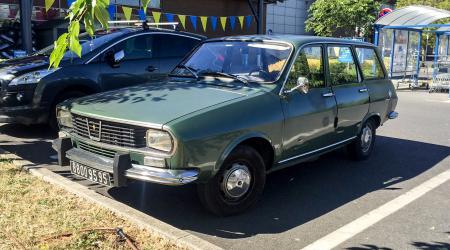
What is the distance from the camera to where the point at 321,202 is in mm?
5070

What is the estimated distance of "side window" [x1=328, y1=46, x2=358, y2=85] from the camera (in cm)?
579

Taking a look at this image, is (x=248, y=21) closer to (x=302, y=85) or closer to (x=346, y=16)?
(x=346, y=16)

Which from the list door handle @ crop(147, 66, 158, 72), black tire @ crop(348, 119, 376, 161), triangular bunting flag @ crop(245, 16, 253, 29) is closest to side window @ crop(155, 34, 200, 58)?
door handle @ crop(147, 66, 158, 72)

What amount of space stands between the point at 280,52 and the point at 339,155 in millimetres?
2470

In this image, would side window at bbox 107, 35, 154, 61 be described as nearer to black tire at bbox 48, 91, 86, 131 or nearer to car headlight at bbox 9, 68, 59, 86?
black tire at bbox 48, 91, 86, 131

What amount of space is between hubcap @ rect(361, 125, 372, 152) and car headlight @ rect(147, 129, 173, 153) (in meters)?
3.52

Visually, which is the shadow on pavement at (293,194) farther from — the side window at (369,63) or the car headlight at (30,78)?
the car headlight at (30,78)

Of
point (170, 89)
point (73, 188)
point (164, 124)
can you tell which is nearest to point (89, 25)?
point (164, 124)

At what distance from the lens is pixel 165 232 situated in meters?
3.93

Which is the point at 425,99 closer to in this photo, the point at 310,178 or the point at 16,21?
the point at 310,178

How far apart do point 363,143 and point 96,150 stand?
385cm

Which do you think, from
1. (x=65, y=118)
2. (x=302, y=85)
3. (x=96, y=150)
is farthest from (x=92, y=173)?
(x=302, y=85)

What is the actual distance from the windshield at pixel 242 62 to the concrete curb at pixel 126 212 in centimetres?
169

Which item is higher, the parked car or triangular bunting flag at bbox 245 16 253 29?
triangular bunting flag at bbox 245 16 253 29
